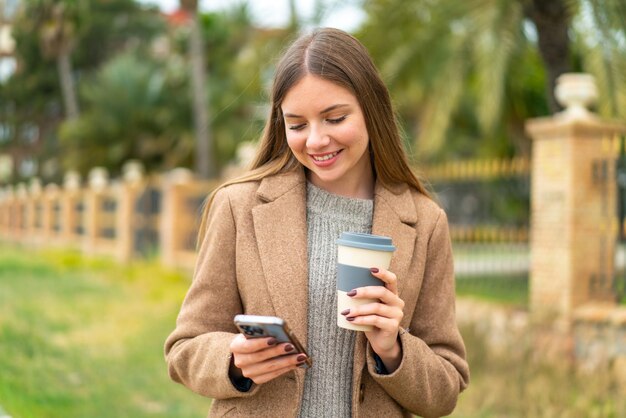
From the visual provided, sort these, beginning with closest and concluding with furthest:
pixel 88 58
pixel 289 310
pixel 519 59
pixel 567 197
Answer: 1. pixel 289 310
2. pixel 567 197
3. pixel 519 59
4. pixel 88 58

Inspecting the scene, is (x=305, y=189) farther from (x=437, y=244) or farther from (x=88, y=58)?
→ (x=88, y=58)

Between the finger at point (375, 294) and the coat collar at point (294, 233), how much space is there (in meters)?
0.22

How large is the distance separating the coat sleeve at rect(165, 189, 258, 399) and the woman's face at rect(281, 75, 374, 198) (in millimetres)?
240

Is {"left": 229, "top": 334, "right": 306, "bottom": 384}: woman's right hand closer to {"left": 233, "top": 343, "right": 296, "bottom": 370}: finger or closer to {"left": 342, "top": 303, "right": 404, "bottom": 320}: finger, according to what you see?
{"left": 233, "top": 343, "right": 296, "bottom": 370}: finger

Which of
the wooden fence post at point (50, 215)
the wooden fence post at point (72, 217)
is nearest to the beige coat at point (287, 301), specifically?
the wooden fence post at point (72, 217)

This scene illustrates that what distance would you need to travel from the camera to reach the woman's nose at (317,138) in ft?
6.34

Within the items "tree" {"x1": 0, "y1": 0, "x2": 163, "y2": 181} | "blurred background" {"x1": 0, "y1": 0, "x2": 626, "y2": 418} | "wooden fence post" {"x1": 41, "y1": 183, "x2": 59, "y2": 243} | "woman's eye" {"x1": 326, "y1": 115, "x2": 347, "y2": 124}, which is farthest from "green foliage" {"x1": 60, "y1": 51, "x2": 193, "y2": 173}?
"woman's eye" {"x1": 326, "y1": 115, "x2": 347, "y2": 124}

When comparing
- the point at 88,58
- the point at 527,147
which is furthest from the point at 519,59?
the point at 88,58

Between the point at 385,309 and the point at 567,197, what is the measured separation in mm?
6526

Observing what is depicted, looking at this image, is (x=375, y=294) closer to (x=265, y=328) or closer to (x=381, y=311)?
(x=381, y=311)

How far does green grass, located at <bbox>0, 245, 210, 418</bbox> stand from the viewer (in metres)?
5.59

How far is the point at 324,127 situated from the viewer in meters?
1.95

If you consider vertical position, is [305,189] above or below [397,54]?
below

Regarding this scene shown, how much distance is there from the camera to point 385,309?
175cm
